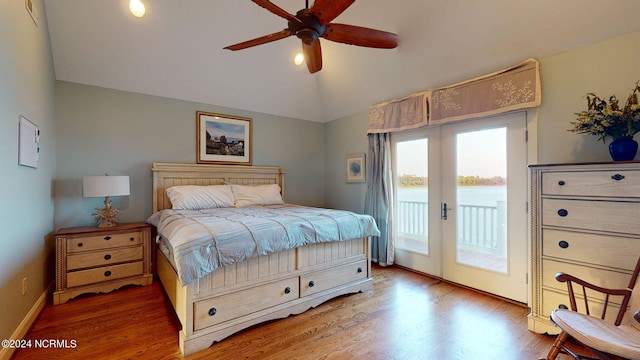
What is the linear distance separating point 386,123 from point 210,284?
3.02 m

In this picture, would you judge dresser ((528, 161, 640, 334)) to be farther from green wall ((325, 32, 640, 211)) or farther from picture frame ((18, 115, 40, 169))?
picture frame ((18, 115, 40, 169))

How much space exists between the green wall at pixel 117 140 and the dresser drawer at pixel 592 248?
3.99 meters

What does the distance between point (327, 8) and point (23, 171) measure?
267 centimetres

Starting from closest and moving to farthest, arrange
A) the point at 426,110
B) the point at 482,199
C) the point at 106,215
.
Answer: the point at 482,199 < the point at 106,215 < the point at 426,110

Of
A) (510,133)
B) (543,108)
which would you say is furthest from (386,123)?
(543,108)

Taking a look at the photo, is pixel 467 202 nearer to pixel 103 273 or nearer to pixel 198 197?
pixel 198 197

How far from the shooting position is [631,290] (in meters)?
1.73

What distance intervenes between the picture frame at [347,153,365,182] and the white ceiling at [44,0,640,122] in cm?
84

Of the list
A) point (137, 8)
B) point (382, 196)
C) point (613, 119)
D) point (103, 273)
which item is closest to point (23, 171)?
point (103, 273)

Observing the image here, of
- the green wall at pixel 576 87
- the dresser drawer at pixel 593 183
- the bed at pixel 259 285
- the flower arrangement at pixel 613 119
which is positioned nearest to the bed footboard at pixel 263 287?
the bed at pixel 259 285

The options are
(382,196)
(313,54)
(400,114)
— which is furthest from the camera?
(382,196)

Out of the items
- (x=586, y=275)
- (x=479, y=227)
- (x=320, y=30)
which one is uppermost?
(x=320, y=30)

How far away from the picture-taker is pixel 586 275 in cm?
203

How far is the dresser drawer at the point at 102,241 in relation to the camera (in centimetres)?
284
